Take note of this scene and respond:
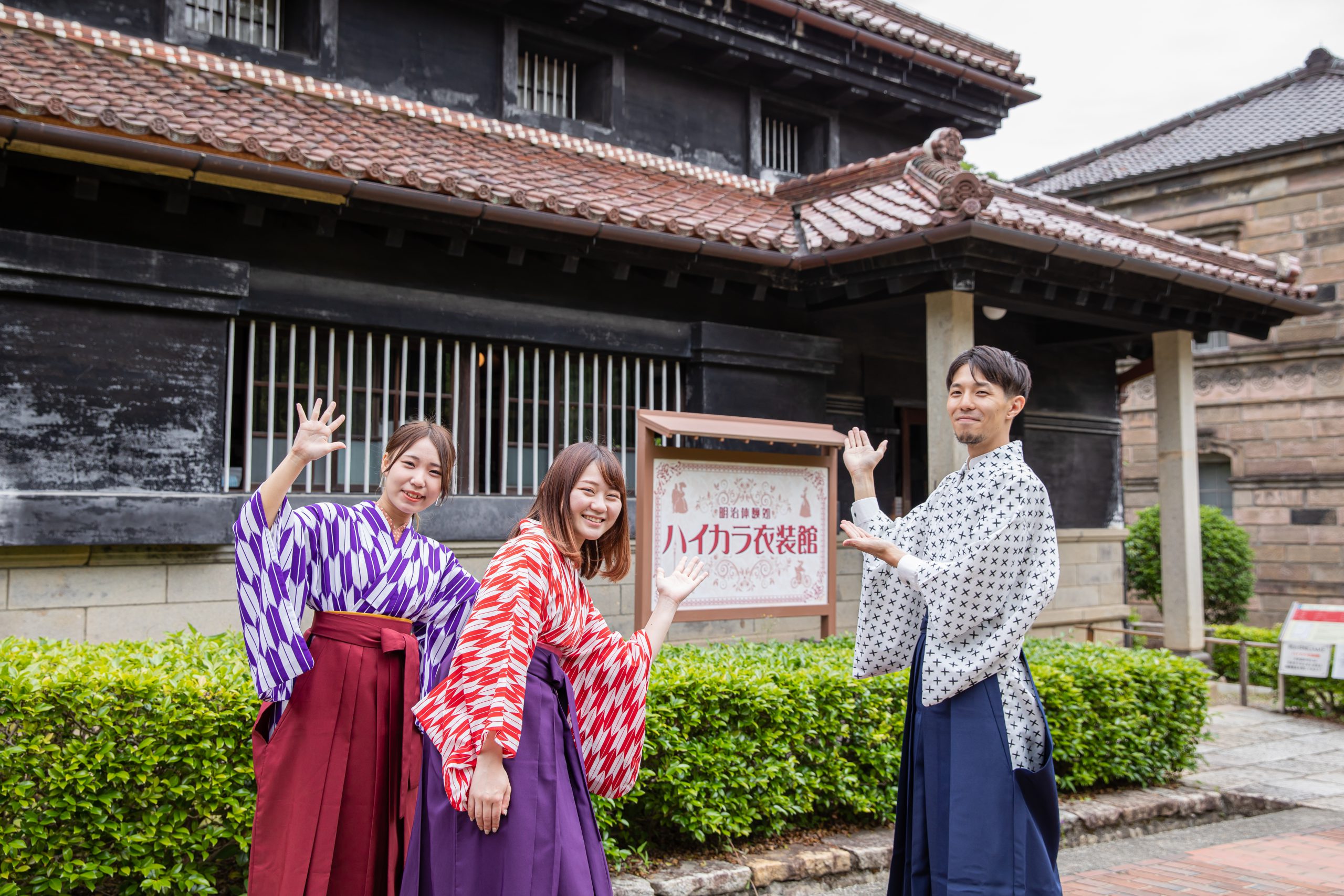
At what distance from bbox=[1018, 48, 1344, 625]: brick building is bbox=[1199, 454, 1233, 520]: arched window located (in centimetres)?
3

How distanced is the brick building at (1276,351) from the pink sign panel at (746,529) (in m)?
12.7

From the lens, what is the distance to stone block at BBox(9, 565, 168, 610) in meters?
6.07

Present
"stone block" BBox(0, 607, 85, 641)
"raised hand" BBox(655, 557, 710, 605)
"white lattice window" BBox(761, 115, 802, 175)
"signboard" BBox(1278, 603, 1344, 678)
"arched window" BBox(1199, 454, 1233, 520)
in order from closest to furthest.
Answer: "raised hand" BBox(655, 557, 710, 605), "stone block" BBox(0, 607, 85, 641), "signboard" BBox(1278, 603, 1344, 678), "white lattice window" BBox(761, 115, 802, 175), "arched window" BBox(1199, 454, 1233, 520)

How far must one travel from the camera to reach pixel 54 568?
20.3ft

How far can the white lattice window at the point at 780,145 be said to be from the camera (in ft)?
37.8

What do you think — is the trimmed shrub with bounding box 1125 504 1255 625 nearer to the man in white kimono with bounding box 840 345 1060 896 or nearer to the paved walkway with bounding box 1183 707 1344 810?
the paved walkway with bounding box 1183 707 1344 810

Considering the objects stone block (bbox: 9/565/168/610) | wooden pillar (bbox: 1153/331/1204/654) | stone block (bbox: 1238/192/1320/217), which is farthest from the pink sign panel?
stone block (bbox: 1238/192/1320/217)

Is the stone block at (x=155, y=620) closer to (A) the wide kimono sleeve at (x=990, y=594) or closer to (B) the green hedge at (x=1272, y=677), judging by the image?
(A) the wide kimono sleeve at (x=990, y=594)

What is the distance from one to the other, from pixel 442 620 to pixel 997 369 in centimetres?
208

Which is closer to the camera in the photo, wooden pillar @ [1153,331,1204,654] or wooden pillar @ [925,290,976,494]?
wooden pillar @ [925,290,976,494]

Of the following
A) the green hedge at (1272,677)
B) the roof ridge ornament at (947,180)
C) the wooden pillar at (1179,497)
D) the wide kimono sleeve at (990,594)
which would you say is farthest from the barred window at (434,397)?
the green hedge at (1272,677)

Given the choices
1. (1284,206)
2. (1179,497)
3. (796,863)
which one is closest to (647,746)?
(796,863)

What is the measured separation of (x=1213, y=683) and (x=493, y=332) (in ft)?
31.7

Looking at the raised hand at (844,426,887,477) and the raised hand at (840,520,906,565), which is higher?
the raised hand at (844,426,887,477)
